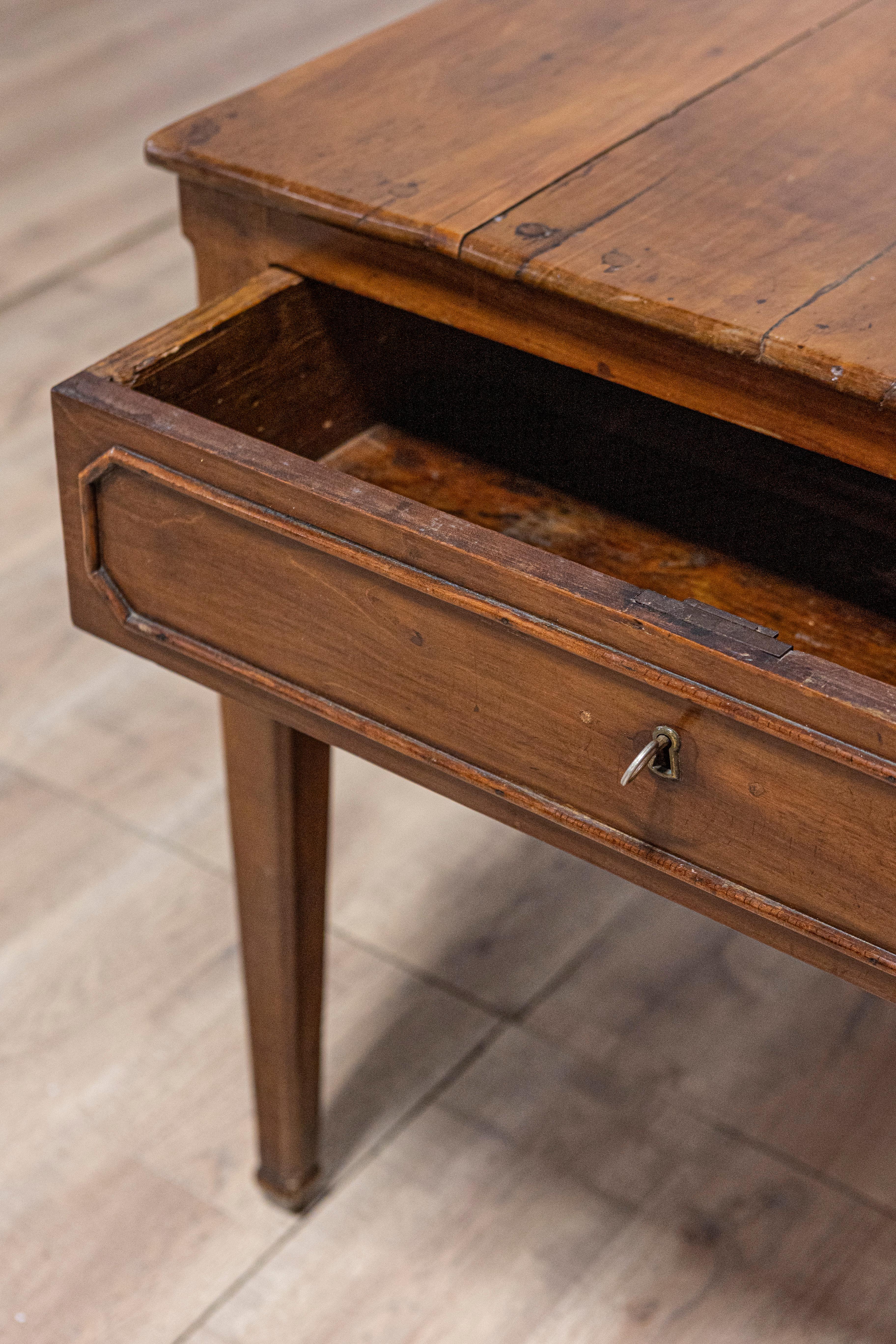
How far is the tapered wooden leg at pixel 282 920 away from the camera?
936mm

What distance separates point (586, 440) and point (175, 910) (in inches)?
24.7

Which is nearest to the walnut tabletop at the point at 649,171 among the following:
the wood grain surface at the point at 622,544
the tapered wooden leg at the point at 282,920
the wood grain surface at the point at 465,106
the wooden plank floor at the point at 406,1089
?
the wood grain surface at the point at 465,106

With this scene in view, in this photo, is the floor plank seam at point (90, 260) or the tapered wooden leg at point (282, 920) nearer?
the tapered wooden leg at point (282, 920)

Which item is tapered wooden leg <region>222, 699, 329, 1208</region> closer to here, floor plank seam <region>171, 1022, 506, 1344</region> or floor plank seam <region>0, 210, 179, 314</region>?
floor plank seam <region>171, 1022, 506, 1344</region>

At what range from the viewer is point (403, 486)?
0.90 metres

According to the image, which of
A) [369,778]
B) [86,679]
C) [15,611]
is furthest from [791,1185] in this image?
[15,611]

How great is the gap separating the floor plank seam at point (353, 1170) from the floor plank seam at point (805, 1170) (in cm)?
19

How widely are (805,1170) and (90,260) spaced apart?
172cm

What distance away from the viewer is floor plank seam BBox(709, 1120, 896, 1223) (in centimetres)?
115

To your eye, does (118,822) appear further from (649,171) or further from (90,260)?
(90,260)

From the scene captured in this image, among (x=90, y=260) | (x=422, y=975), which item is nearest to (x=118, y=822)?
(x=422, y=975)

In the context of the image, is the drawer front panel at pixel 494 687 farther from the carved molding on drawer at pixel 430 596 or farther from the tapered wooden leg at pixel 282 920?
the tapered wooden leg at pixel 282 920

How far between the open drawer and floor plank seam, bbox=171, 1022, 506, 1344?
0.50 metres

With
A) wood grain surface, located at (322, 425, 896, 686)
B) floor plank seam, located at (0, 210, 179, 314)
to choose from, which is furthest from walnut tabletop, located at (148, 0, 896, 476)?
floor plank seam, located at (0, 210, 179, 314)
